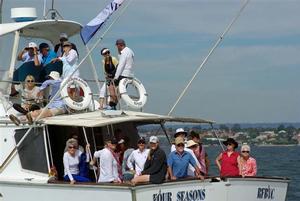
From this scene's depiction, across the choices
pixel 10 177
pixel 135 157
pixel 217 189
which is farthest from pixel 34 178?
pixel 217 189

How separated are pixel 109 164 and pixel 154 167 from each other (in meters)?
0.83

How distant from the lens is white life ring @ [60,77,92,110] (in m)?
18.0

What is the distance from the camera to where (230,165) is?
1803 cm

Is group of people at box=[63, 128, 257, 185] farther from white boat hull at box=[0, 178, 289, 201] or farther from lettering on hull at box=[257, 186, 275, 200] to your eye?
lettering on hull at box=[257, 186, 275, 200]

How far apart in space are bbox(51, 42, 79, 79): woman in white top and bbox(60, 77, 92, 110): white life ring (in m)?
0.68

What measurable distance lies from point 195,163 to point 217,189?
0.66 metres

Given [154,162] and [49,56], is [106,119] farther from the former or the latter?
[49,56]

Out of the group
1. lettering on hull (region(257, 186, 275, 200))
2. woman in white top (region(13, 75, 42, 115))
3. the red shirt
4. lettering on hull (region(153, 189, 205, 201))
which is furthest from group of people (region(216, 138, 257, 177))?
woman in white top (region(13, 75, 42, 115))

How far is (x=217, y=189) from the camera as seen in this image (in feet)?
55.2

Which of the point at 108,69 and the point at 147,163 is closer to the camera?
the point at 147,163

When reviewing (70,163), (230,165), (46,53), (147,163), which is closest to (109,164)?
(147,163)

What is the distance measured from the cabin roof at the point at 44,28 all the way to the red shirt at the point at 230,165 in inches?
187

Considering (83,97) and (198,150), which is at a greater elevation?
(83,97)

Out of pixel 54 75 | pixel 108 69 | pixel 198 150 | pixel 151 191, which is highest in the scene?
pixel 108 69
